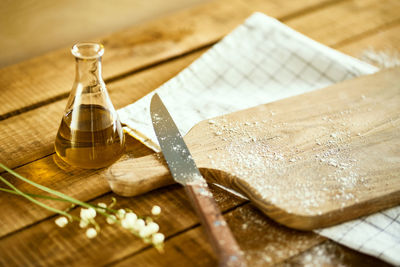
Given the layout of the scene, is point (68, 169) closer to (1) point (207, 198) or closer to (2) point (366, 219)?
(1) point (207, 198)

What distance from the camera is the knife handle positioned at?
59 centimetres

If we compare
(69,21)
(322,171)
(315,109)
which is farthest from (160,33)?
(322,171)

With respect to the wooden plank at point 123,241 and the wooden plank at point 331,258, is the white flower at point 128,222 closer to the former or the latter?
the wooden plank at point 123,241

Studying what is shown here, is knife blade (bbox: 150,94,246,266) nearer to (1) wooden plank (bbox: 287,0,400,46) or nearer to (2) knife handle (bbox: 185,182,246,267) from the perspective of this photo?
A: (2) knife handle (bbox: 185,182,246,267)

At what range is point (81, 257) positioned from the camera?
25.2 inches

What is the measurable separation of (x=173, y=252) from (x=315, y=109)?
41 cm

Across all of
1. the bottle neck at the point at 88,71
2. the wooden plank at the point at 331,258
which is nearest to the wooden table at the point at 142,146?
the wooden plank at the point at 331,258

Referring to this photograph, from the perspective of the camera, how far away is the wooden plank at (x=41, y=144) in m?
0.71

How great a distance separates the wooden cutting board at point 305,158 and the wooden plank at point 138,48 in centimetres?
35

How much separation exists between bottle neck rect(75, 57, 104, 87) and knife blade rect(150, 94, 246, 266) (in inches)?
5.1

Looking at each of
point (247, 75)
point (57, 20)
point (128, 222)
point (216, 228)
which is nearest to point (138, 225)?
point (128, 222)

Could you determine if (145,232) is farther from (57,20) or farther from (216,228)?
(57,20)

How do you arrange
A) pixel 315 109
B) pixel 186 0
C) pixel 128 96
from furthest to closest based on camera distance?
1. pixel 186 0
2. pixel 128 96
3. pixel 315 109

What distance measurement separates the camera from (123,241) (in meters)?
0.66
